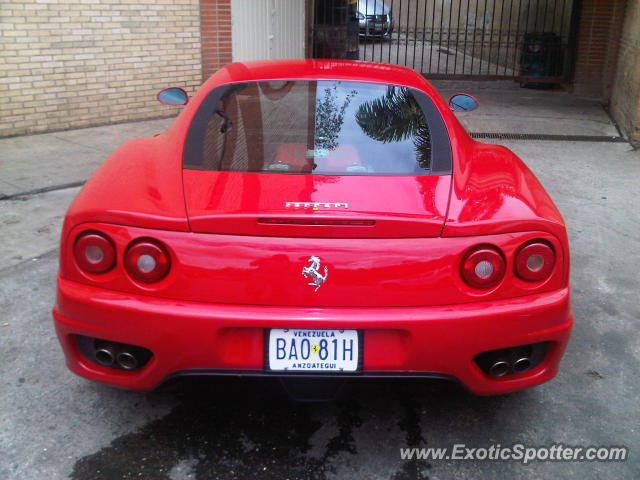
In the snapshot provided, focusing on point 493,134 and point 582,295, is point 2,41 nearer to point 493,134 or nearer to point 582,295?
point 493,134

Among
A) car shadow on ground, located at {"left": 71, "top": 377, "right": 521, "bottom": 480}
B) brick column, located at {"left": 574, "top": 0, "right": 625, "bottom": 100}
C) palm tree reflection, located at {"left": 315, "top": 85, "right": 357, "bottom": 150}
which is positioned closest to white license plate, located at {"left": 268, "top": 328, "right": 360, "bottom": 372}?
car shadow on ground, located at {"left": 71, "top": 377, "right": 521, "bottom": 480}

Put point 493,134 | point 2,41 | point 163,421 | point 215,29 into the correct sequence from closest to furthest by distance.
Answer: point 163,421, point 2,41, point 493,134, point 215,29

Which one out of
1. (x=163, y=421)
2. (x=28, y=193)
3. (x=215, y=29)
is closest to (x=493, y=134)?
(x=215, y=29)

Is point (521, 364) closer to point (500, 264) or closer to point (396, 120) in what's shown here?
point (500, 264)

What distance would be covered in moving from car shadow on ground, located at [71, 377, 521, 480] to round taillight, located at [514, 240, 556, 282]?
1.91 feet

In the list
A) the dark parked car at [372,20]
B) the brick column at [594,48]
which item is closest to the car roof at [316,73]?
the brick column at [594,48]

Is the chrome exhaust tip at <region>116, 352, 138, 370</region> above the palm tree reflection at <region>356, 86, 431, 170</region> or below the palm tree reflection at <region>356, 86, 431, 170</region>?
below

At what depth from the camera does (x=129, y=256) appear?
8.14 ft

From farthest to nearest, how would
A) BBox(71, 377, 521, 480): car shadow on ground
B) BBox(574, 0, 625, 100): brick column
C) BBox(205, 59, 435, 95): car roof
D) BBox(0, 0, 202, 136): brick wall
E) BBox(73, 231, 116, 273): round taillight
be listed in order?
BBox(574, 0, 625, 100): brick column < BBox(0, 0, 202, 136): brick wall < BBox(205, 59, 435, 95): car roof < BBox(71, 377, 521, 480): car shadow on ground < BBox(73, 231, 116, 273): round taillight

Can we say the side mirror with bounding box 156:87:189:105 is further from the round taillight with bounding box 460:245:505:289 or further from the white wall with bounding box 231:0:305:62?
the white wall with bounding box 231:0:305:62

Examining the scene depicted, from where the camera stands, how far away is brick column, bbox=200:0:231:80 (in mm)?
9781

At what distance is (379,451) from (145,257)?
119 centimetres

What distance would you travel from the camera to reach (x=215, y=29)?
989cm

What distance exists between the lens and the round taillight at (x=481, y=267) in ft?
8.14
